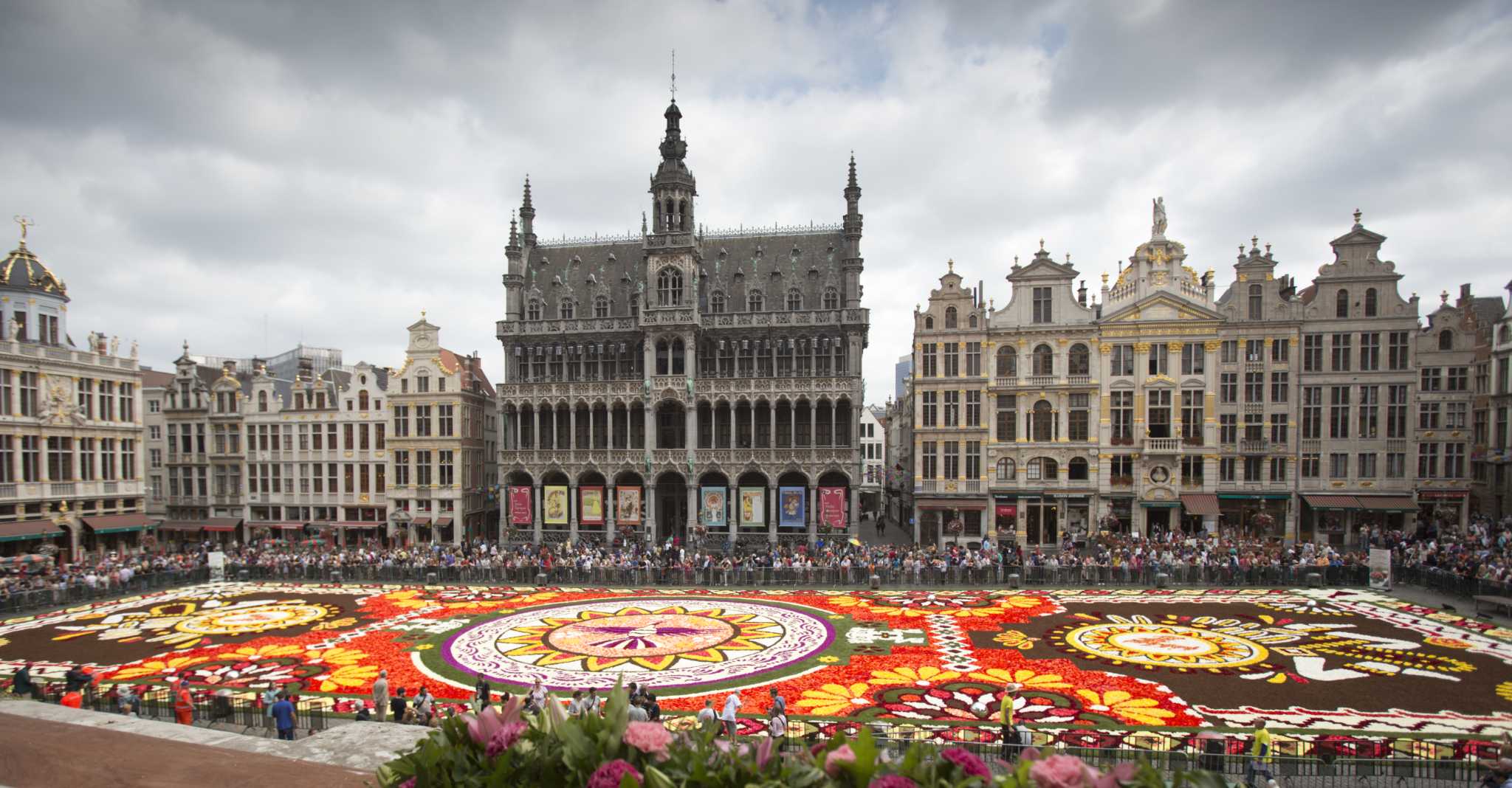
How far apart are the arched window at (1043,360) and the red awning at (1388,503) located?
18.0 metres

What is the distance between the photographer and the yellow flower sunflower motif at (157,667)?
22.9 meters

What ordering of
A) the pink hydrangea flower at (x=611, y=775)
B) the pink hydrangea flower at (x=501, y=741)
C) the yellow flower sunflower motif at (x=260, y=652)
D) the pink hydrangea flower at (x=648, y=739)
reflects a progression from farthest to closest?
the yellow flower sunflower motif at (x=260, y=652)
the pink hydrangea flower at (x=501, y=741)
the pink hydrangea flower at (x=648, y=739)
the pink hydrangea flower at (x=611, y=775)

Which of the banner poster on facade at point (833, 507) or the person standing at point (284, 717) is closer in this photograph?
the person standing at point (284, 717)

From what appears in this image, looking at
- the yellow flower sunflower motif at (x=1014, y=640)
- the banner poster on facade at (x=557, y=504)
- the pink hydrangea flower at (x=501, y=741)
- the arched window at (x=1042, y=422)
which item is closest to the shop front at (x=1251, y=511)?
the arched window at (x=1042, y=422)

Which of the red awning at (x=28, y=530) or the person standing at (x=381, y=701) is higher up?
the person standing at (x=381, y=701)

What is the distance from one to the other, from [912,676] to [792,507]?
93.0 feet

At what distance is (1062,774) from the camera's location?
3.31 metres

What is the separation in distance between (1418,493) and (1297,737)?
38359 mm

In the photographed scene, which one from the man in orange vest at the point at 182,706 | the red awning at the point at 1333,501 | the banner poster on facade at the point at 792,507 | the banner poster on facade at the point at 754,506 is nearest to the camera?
the man in orange vest at the point at 182,706

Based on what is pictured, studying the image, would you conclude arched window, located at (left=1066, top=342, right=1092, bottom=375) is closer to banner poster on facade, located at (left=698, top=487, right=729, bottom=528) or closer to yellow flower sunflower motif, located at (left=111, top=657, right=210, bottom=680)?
banner poster on facade, located at (left=698, top=487, right=729, bottom=528)

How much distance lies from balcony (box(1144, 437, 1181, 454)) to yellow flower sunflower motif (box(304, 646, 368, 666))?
41.5m

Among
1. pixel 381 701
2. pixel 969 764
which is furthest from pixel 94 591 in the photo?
pixel 969 764

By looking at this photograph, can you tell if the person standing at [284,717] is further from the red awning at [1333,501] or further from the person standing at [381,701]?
the red awning at [1333,501]

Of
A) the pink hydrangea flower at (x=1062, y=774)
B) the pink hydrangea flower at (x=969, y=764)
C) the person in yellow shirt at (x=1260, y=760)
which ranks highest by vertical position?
the pink hydrangea flower at (x=1062, y=774)
